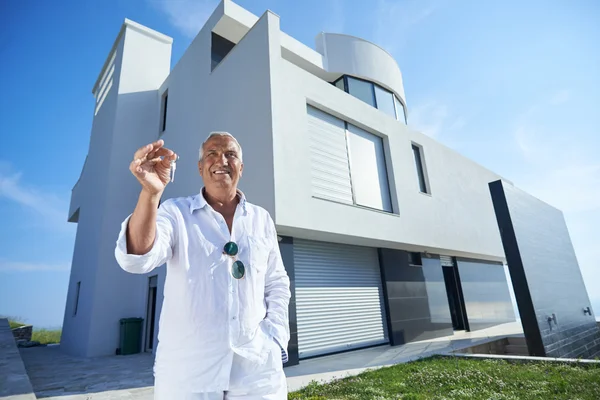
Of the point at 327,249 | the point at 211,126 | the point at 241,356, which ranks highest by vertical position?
the point at 211,126

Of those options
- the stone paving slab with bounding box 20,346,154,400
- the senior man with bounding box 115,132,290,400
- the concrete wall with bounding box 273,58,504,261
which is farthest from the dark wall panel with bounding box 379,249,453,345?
the senior man with bounding box 115,132,290,400

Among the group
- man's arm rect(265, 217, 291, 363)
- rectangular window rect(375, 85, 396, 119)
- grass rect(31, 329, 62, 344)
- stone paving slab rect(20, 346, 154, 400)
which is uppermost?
rectangular window rect(375, 85, 396, 119)

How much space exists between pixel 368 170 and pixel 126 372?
744 centimetres

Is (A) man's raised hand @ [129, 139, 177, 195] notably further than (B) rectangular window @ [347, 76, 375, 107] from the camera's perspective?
No

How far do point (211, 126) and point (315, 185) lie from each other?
3465 millimetres

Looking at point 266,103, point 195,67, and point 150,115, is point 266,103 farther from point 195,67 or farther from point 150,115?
point 150,115

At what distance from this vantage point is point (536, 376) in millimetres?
4727

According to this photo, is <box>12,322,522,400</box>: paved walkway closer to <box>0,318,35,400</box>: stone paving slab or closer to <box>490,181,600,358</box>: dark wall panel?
<box>0,318,35,400</box>: stone paving slab

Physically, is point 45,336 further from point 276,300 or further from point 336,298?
point 276,300

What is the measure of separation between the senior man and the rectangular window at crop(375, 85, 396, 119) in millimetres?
11370

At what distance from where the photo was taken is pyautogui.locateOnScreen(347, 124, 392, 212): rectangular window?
8.57m

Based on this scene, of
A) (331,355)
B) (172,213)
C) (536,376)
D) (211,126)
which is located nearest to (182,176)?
(211,126)

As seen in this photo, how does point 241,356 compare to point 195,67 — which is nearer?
point 241,356

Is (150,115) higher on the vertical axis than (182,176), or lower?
higher
